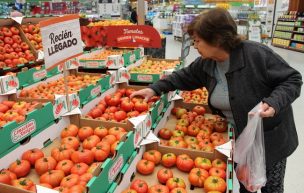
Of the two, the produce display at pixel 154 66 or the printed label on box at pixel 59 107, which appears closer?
the printed label on box at pixel 59 107

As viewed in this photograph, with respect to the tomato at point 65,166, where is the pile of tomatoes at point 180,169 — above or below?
below

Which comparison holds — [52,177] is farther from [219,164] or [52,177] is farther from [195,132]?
[195,132]

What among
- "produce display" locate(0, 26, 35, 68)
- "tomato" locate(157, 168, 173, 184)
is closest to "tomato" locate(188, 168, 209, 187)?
"tomato" locate(157, 168, 173, 184)

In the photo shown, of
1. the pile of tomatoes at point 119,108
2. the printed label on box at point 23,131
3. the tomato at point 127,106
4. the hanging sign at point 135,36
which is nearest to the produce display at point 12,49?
the hanging sign at point 135,36

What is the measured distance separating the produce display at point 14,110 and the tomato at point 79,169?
1.62 ft

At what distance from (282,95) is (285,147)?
46cm

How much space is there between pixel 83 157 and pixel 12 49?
112 inches

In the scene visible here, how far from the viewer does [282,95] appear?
164cm

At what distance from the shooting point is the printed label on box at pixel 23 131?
1.69 m

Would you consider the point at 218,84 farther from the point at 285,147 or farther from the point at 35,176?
the point at 35,176

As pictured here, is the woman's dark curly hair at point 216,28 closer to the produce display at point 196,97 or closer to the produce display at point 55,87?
the produce display at point 196,97

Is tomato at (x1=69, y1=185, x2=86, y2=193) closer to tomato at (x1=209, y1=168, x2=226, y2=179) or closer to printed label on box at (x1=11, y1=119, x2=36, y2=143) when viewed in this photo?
printed label on box at (x1=11, y1=119, x2=36, y2=143)

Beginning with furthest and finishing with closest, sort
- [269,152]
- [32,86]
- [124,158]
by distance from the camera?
1. [32,86]
2. [269,152]
3. [124,158]

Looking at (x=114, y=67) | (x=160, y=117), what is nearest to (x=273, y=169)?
(x=160, y=117)
